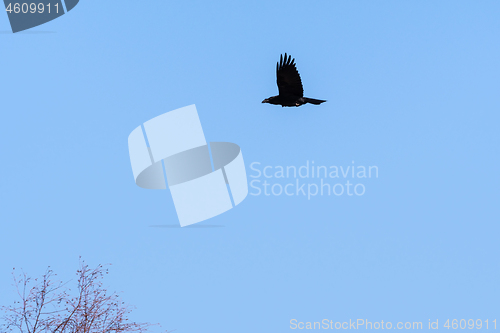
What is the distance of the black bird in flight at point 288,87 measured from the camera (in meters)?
15.3

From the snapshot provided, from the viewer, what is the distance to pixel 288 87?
51.3 feet

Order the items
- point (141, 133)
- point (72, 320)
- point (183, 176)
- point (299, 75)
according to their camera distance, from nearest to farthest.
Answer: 1. point (72, 320)
2. point (299, 75)
3. point (141, 133)
4. point (183, 176)

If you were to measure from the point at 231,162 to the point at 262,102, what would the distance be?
1.77 metres

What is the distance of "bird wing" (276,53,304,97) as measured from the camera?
15.3 meters

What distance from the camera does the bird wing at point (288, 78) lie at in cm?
1527

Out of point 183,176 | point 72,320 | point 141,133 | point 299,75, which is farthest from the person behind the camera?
point 183,176

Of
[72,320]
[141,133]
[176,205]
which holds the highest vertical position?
[141,133]

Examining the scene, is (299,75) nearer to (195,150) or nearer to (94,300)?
(195,150)

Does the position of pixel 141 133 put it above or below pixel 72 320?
above

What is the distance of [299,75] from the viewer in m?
15.4

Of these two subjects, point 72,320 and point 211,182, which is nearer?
point 72,320

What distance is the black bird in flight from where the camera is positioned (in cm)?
1530

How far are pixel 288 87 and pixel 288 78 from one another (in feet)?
0.95

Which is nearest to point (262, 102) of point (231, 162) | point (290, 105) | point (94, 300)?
point (290, 105)
